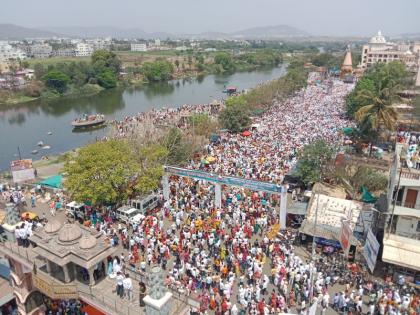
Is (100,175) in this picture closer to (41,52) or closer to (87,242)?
(87,242)

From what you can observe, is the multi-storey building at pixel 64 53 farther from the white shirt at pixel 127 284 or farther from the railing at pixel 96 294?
the white shirt at pixel 127 284

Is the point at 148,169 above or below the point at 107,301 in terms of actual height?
below

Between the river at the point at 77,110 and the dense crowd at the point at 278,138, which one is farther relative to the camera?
the river at the point at 77,110

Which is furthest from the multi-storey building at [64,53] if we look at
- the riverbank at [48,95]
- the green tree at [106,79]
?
the riverbank at [48,95]

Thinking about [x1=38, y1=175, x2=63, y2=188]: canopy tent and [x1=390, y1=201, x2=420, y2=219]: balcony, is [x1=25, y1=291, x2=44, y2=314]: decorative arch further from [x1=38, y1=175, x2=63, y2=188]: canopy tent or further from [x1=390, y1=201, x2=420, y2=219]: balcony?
[x1=390, y1=201, x2=420, y2=219]: balcony

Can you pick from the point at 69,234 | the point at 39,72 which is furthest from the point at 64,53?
the point at 69,234

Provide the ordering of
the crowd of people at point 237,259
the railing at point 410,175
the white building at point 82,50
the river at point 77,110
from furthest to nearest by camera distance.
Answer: the white building at point 82,50 → the river at point 77,110 → the railing at point 410,175 → the crowd of people at point 237,259

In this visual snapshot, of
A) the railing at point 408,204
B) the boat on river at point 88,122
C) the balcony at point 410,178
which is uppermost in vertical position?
the balcony at point 410,178
